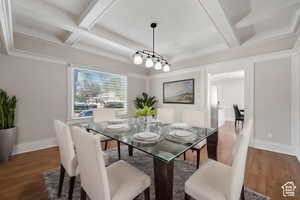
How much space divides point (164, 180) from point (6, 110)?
120 inches

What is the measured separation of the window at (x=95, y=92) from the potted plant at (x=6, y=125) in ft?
3.38

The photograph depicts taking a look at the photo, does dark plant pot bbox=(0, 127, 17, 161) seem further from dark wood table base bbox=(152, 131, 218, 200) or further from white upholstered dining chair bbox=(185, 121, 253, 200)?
white upholstered dining chair bbox=(185, 121, 253, 200)

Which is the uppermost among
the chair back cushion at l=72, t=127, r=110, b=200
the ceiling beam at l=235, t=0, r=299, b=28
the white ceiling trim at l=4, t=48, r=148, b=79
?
the ceiling beam at l=235, t=0, r=299, b=28

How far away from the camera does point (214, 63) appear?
11.0 feet

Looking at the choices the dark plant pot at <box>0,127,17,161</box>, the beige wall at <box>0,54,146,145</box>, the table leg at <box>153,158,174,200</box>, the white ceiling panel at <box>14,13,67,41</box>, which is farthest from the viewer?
the beige wall at <box>0,54,146,145</box>

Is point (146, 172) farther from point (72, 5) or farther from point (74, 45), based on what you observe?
point (74, 45)

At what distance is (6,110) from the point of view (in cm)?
222

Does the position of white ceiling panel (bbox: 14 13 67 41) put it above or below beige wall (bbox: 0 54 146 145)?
above

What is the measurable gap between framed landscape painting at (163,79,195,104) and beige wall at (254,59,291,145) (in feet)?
5.13

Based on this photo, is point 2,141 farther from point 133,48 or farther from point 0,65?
point 133,48

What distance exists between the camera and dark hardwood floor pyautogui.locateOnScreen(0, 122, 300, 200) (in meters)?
1.49

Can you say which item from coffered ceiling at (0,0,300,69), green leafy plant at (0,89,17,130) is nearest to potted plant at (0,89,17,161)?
green leafy plant at (0,89,17,130)

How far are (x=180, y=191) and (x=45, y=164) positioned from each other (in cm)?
226

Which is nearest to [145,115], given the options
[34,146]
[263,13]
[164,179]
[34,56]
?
[164,179]
